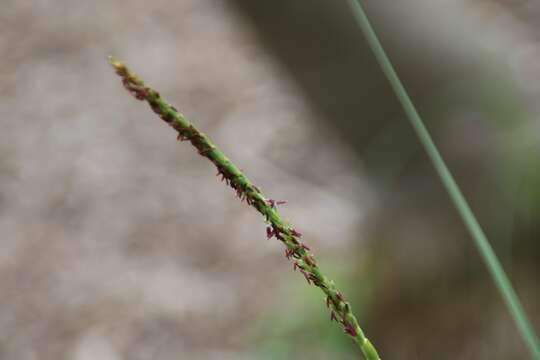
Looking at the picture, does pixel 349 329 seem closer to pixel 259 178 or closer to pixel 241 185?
pixel 241 185

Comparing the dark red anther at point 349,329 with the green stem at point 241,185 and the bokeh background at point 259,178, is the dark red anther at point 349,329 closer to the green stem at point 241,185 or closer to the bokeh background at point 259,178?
the green stem at point 241,185

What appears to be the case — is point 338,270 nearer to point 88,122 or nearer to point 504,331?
point 504,331

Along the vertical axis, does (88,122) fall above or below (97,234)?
above

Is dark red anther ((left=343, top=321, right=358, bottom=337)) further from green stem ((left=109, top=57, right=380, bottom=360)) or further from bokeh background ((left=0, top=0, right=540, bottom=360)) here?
bokeh background ((left=0, top=0, right=540, bottom=360))

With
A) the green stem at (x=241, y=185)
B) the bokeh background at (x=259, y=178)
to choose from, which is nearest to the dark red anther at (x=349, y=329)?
the green stem at (x=241, y=185)

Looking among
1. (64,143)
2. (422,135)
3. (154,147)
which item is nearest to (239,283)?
(154,147)
